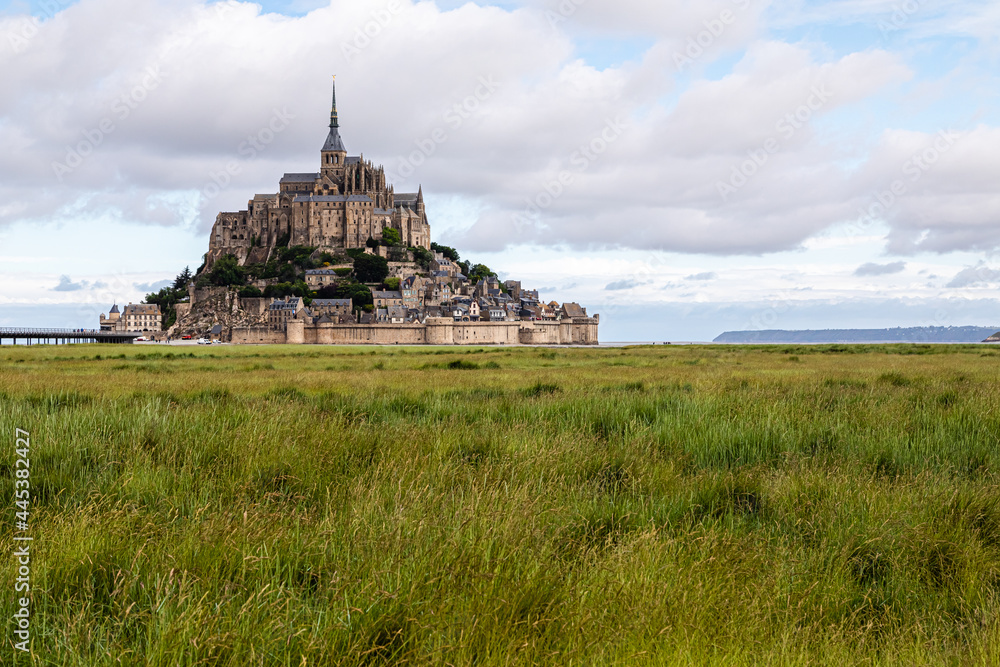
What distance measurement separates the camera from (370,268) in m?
116

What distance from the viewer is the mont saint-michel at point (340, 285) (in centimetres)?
10619

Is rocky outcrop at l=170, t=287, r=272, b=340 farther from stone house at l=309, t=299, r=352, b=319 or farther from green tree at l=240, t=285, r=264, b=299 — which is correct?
stone house at l=309, t=299, r=352, b=319

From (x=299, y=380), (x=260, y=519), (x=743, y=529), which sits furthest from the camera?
(x=299, y=380)

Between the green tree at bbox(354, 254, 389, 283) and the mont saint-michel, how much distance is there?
6.6 inches

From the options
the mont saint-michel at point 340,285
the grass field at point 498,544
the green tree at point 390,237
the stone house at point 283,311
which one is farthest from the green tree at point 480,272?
the grass field at point 498,544

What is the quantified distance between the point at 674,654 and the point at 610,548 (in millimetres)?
1327

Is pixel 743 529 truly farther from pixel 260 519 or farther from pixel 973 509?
pixel 260 519

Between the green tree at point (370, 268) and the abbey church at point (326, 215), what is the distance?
28.3 ft

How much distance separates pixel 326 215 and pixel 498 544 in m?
125

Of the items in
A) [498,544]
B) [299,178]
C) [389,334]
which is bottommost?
[498,544]

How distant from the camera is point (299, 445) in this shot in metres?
5.90

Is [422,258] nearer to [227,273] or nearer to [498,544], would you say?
[227,273]

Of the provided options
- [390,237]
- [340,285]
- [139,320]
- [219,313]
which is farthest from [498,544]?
[139,320]

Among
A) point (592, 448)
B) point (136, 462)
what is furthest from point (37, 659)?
point (592, 448)
